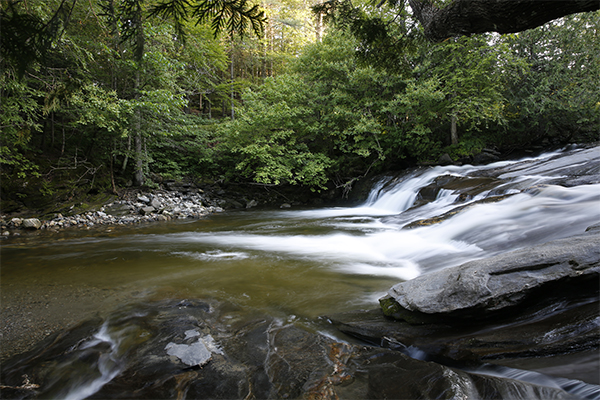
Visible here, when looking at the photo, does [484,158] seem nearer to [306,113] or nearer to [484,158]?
[484,158]

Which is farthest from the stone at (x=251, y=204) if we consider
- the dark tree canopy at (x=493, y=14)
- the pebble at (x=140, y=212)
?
the dark tree canopy at (x=493, y=14)

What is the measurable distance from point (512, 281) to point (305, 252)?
3.89 m

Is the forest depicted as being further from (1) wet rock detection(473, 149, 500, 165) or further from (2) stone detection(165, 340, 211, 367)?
(2) stone detection(165, 340, 211, 367)

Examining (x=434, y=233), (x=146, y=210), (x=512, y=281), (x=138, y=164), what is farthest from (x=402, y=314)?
(x=138, y=164)

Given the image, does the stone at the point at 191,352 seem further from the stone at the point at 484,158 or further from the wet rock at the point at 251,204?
the stone at the point at 484,158

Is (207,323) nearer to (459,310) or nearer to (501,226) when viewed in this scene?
(459,310)

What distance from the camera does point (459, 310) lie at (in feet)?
7.70

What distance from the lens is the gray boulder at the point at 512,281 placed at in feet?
7.45

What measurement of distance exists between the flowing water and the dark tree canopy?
2.87 meters

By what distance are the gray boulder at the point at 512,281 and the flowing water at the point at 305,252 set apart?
942 mm

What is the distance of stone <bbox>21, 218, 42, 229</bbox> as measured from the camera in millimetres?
7816

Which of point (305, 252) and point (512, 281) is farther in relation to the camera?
point (305, 252)

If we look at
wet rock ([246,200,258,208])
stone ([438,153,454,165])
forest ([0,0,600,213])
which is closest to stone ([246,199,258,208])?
wet rock ([246,200,258,208])

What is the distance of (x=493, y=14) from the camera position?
2414mm
